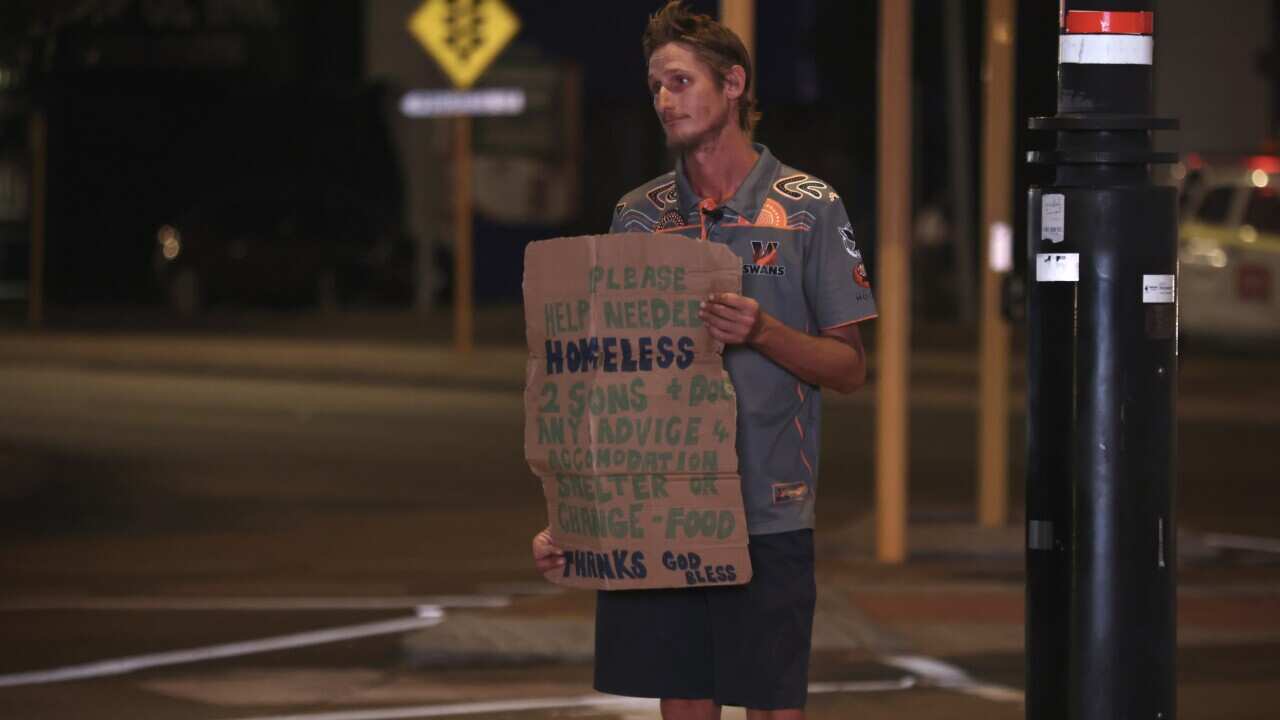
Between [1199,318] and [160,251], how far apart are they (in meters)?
19.3

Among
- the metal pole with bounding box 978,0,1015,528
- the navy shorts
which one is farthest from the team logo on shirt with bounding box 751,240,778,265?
the metal pole with bounding box 978,0,1015,528

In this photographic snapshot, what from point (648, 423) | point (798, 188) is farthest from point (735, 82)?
point (648, 423)

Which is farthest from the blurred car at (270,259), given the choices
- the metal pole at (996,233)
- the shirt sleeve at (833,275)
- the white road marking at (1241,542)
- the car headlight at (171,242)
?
the shirt sleeve at (833,275)

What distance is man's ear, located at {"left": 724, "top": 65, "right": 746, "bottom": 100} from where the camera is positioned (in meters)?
A: 5.02

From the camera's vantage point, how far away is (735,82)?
5.04 m

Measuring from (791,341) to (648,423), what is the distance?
0.32 m

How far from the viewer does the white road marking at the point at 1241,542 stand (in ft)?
40.9

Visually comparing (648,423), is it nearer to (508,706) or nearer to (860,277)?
(860,277)

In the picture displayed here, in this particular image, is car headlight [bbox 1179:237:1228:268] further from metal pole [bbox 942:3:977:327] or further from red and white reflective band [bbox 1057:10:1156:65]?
red and white reflective band [bbox 1057:10:1156:65]

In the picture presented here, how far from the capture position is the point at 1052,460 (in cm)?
574

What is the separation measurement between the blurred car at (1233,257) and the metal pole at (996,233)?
17.0 metres

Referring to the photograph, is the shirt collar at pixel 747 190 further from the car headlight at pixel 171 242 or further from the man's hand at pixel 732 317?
the car headlight at pixel 171 242

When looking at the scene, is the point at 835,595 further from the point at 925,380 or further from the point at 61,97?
the point at 61,97

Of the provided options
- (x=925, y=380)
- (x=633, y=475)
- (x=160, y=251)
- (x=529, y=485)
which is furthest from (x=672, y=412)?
(x=160, y=251)
